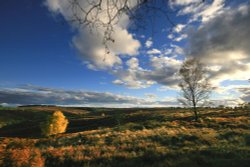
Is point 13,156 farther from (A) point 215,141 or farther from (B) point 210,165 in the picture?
(A) point 215,141

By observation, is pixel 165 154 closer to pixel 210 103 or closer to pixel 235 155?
pixel 235 155

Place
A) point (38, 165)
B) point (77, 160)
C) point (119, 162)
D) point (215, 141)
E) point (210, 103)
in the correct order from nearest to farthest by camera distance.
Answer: point (38, 165)
point (119, 162)
point (77, 160)
point (215, 141)
point (210, 103)

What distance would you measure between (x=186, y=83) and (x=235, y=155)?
805 inches

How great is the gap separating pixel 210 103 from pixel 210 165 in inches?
866

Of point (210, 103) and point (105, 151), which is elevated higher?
point (210, 103)

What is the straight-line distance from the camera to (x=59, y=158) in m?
15.6

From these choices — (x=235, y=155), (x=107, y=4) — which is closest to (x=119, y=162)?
(x=235, y=155)

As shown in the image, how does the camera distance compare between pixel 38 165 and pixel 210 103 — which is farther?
pixel 210 103

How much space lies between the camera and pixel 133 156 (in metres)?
14.9

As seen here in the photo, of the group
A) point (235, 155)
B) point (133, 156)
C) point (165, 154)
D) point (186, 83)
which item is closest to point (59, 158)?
point (133, 156)

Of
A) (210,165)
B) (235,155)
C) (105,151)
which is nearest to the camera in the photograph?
(210,165)

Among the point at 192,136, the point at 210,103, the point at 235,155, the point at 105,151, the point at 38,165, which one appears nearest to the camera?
the point at 38,165

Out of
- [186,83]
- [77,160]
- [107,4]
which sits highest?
[186,83]

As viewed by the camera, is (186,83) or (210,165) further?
(186,83)
